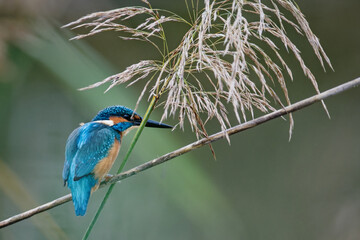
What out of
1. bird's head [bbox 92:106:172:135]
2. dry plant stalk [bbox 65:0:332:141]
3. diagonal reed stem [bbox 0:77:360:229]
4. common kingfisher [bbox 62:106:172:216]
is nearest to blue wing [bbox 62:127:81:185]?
common kingfisher [bbox 62:106:172:216]

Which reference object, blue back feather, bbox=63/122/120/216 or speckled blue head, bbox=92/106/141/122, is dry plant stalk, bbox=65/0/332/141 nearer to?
blue back feather, bbox=63/122/120/216

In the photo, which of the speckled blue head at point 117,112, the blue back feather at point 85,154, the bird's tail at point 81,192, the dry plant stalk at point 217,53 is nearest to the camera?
the dry plant stalk at point 217,53

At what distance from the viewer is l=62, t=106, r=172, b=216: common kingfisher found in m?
1.22

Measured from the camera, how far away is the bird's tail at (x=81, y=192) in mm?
1090

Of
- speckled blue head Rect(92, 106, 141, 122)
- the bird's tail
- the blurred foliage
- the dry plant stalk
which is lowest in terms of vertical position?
the blurred foliage

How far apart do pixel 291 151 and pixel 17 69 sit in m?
1.41

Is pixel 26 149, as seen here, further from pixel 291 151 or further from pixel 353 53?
pixel 353 53

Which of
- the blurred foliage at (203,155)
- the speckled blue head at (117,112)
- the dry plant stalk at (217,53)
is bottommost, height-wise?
the blurred foliage at (203,155)

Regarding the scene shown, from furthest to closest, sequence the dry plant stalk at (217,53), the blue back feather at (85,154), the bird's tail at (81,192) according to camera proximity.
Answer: the blue back feather at (85,154) → the bird's tail at (81,192) → the dry plant stalk at (217,53)

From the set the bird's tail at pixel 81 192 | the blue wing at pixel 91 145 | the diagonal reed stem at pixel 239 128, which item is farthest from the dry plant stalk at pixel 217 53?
the blue wing at pixel 91 145

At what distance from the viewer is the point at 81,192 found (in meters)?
1.18

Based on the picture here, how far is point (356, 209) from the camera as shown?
2211 millimetres

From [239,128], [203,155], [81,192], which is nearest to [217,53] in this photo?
[239,128]

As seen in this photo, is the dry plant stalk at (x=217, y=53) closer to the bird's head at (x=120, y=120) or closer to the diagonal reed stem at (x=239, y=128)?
the diagonal reed stem at (x=239, y=128)
